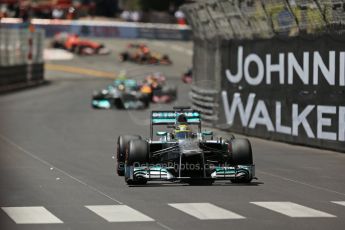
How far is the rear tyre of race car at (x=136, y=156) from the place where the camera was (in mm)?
16578

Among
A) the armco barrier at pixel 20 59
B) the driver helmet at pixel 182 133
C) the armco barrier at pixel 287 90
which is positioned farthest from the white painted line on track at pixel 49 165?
the armco barrier at pixel 20 59

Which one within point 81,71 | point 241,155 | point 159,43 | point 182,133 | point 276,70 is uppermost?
point 276,70

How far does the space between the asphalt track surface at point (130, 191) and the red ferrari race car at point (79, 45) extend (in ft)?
158

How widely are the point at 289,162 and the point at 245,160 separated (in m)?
4.61

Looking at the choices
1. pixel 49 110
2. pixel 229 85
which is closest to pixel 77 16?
pixel 49 110

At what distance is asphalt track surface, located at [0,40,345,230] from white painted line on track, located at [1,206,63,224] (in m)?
0.01

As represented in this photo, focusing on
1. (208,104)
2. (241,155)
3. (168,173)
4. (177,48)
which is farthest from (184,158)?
(177,48)

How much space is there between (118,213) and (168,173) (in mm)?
3462

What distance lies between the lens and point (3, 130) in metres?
30.0

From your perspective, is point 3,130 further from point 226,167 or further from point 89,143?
point 226,167

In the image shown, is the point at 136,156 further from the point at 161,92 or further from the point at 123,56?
the point at 123,56

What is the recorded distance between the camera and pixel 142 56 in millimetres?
73125

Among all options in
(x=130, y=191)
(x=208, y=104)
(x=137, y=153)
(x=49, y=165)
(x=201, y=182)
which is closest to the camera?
(x=130, y=191)

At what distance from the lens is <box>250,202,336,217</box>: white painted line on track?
1324 centimetres
